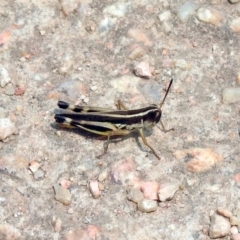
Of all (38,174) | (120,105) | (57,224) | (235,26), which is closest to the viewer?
(57,224)

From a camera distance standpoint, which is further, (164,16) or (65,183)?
(164,16)

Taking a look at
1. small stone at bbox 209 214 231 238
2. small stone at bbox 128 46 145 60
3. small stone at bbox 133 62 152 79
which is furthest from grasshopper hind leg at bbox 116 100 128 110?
small stone at bbox 209 214 231 238

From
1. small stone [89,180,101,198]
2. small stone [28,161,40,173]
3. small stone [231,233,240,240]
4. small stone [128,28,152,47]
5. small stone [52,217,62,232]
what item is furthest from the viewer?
small stone [128,28,152,47]

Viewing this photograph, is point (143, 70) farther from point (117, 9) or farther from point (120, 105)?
point (117, 9)

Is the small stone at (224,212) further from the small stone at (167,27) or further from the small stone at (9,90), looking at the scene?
the small stone at (9,90)

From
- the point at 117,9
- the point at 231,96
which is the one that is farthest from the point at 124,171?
the point at 117,9

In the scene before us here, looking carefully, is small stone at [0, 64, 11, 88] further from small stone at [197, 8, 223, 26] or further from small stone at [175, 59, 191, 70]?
small stone at [197, 8, 223, 26]
